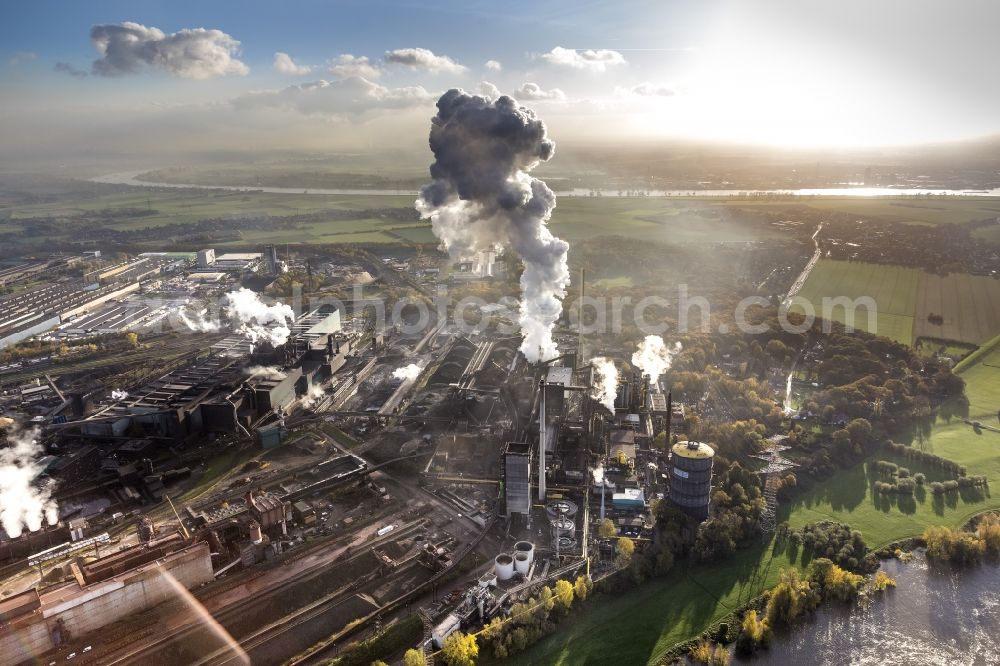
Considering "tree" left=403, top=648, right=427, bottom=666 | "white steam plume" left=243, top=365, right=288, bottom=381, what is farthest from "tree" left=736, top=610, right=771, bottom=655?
"white steam plume" left=243, top=365, right=288, bottom=381

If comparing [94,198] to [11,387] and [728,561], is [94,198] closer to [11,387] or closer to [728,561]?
[11,387]

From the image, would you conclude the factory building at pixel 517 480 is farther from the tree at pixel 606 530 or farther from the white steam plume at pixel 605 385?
the white steam plume at pixel 605 385

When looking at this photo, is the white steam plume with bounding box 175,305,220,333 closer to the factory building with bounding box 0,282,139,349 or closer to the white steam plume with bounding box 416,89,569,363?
the factory building with bounding box 0,282,139,349

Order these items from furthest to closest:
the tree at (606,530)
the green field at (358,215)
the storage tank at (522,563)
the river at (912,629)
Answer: the green field at (358,215) < the tree at (606,530) < the storage tank at (522,563) < the river at (912,629)

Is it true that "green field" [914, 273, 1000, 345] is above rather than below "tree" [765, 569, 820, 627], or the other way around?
above

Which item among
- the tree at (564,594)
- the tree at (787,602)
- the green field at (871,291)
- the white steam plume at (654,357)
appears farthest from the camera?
the green field at (871,291)

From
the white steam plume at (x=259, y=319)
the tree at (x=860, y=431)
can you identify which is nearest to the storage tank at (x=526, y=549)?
the tree at (x=860, y=431)

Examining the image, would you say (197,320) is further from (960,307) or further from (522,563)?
(960,307)

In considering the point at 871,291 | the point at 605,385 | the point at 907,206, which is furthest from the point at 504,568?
the point at 907,206
